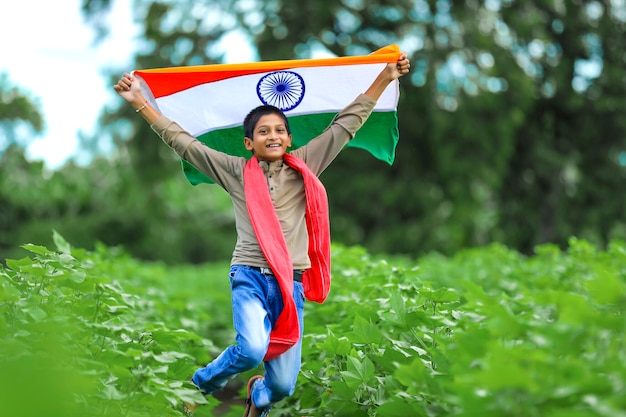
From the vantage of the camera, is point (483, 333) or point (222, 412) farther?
point (222, 412)

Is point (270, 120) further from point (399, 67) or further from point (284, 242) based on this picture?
point (399, 67)

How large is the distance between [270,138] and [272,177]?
0.21m

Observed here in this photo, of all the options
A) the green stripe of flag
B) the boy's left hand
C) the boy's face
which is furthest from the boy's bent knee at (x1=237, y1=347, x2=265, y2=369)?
the boy's left hand

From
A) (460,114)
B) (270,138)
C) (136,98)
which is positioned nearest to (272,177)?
(270,138)

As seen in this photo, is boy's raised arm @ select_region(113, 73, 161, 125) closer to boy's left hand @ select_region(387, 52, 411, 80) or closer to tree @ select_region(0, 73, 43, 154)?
boy's left hand @ select_region(387, 52, 411, 80)

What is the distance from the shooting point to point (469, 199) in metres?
25.0

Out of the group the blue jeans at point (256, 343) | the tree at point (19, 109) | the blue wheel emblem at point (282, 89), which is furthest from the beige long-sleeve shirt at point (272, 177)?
the tree at point (19, 109)

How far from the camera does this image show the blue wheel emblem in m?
5.39

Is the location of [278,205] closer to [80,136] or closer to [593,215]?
[593,215]

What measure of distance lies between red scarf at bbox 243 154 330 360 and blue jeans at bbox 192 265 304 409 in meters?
0.08

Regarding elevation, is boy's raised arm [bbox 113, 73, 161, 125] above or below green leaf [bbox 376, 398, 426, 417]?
above

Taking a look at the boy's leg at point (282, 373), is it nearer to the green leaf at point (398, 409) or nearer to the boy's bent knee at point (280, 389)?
the boy's bent knee at point (280, 389)

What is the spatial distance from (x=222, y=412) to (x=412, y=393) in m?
3.48

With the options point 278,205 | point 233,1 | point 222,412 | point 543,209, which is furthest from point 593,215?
point 278,205
